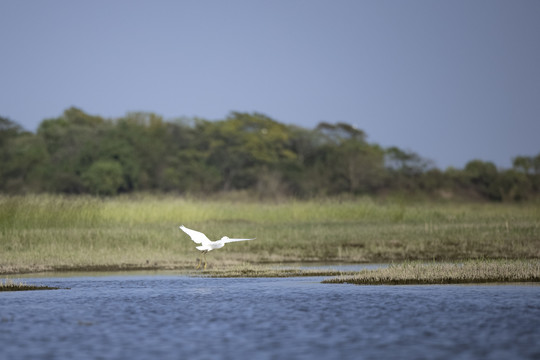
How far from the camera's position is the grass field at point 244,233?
22.8 meters

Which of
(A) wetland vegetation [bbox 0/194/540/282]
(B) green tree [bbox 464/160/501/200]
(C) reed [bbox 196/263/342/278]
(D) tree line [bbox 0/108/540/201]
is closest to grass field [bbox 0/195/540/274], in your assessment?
(A) wetland vegetation [bbox 0/194/540/282]

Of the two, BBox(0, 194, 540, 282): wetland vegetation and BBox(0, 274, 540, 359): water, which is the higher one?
BBox(0, 194, 540, 282): wetland vegetation

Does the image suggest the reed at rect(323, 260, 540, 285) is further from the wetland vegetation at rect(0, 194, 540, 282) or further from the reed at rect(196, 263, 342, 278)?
the wetland vegetation at rect(0, 194, 540, 282)

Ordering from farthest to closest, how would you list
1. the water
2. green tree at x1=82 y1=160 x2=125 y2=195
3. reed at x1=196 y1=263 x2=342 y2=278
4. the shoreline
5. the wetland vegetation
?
1. green tree at x1=82 y1=160 x2=125 y2=195
2. the wetland vegetation
3. reed at x1=196 y1=263 x2=342 y2=278
4. the shoreline
5. the water

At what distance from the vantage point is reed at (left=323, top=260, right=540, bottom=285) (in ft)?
53.1

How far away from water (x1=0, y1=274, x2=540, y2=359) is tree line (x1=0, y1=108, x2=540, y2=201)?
4582 cm

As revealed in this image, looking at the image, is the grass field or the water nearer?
the water

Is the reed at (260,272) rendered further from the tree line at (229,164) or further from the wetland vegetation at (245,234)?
the tree line at (229,164)

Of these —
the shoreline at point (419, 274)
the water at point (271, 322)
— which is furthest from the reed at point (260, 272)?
the water at point (271, 322)

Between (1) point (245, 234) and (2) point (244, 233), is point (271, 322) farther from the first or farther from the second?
(2) point (244, 233)

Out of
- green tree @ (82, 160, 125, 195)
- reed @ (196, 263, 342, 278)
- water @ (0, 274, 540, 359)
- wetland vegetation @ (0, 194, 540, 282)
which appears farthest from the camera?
green tree @ (82, 160, 125, 195)

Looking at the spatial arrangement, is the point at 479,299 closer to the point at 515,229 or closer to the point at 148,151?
the point at 515,229

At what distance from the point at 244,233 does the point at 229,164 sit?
154ft

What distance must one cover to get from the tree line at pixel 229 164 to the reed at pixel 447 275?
43612mm
